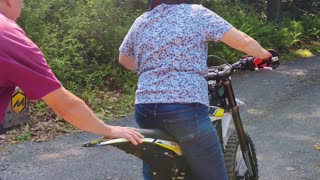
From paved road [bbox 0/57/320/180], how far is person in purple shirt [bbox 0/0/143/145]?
2.91m

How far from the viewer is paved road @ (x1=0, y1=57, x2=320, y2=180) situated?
16.4 ft

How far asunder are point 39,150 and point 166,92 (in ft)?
10.9

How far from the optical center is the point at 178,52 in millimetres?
2758

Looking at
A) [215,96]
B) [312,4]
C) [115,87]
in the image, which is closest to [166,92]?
[215,96]

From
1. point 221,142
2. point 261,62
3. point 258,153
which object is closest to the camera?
point 261,62

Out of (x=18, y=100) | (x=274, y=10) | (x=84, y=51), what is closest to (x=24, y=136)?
(x=84, y=51)

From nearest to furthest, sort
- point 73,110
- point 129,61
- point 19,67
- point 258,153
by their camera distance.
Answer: point 19,67, point 73,110, point 129,61, point 258,153

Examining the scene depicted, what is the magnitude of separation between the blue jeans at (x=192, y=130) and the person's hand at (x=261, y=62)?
751 mm

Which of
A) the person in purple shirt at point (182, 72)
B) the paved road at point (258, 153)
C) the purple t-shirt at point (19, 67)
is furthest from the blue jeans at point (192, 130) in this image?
the paved road at point (258, 153)

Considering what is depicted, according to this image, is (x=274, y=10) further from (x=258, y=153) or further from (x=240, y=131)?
(x=240, y=131)

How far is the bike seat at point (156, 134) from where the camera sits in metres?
2.69

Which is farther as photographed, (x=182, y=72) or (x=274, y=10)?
(x=274, y=10)

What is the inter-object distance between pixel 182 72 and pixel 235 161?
126cm

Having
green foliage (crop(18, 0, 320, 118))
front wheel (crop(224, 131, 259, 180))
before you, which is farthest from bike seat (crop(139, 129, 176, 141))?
green foliage (crop(18, 0, 320, 118))
